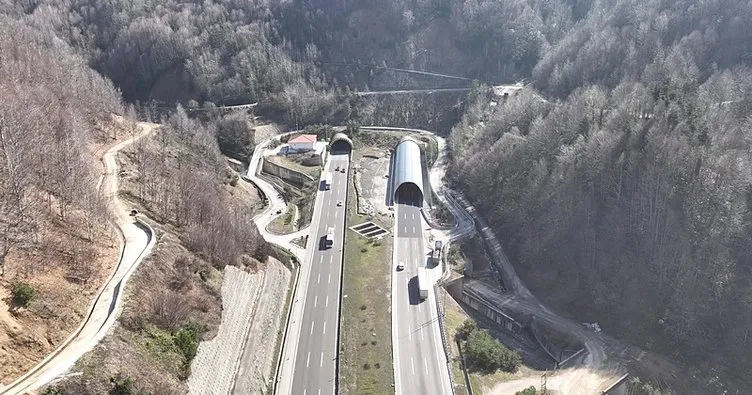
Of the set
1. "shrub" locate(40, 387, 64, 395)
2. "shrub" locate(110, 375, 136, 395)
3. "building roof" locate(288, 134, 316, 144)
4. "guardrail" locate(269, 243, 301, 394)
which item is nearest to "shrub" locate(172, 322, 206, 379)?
"shrub" locate(110, 375, 136, 395)

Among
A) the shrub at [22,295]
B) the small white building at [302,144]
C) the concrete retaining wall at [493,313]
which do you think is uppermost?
the small white building at [302,144]

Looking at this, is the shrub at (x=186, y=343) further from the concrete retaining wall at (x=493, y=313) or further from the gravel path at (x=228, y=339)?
the concrete retaining wall at (x=493, y=313)

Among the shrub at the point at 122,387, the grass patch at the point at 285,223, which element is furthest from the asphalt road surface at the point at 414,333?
the shrub at the point at 122,387

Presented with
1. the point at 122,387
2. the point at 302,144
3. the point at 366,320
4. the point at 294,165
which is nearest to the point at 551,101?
the point at 302,144

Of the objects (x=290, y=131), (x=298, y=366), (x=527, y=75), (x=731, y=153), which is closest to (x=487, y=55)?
(x=527, y=75)

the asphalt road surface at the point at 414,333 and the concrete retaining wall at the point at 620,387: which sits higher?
the asphalt road surface at the point at 414,333

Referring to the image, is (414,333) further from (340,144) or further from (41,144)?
(340,144)

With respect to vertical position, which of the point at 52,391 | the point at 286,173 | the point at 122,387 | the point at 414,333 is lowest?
the point at 414,333
